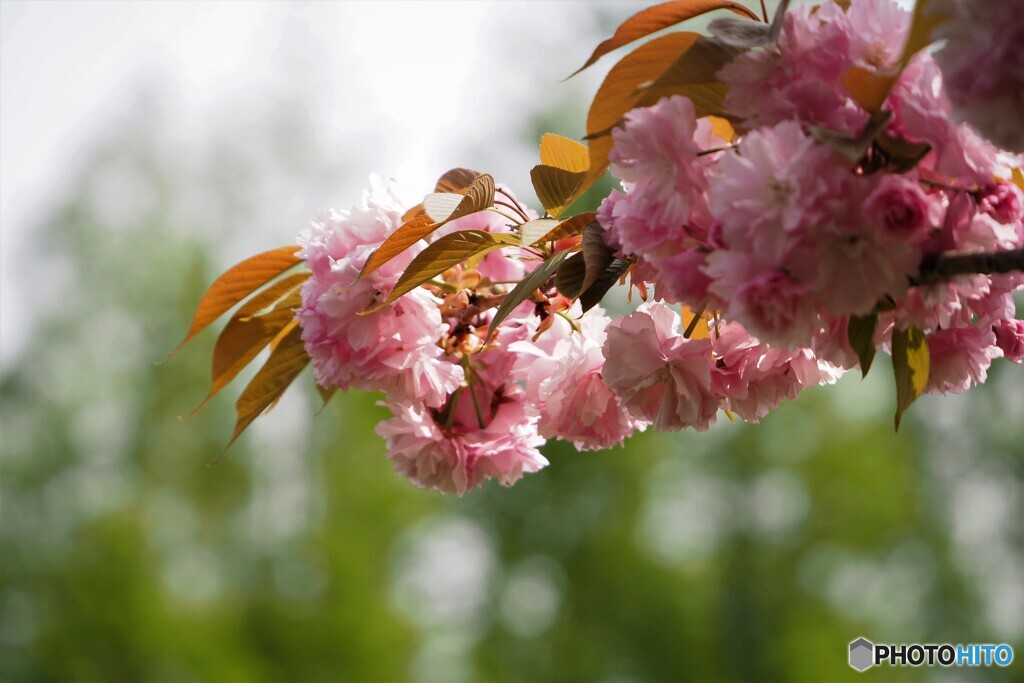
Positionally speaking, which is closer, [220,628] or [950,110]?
[950,110]

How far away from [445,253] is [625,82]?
16 centimetres

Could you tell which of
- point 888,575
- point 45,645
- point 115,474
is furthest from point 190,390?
point 888,575

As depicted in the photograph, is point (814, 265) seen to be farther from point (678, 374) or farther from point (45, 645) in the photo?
point (45, 645)

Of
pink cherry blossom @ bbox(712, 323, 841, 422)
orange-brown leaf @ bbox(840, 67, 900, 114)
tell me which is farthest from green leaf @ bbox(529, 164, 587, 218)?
orange-brown leaf @ bbox(840, 67, 900, 114)

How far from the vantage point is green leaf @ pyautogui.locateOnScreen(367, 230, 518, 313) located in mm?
600

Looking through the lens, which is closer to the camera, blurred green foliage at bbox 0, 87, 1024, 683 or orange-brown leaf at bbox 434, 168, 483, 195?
orange-brown leaf at bbox 434, 168, 483, 195

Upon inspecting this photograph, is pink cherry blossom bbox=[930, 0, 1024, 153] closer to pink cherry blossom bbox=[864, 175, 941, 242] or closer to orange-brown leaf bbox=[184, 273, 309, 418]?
pink cherry blossom bbox=[864, 175, 941, 242]

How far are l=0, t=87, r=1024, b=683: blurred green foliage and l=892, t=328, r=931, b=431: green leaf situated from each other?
5217mm

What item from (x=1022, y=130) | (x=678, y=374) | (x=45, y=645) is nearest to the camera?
(x=1022, y=130)

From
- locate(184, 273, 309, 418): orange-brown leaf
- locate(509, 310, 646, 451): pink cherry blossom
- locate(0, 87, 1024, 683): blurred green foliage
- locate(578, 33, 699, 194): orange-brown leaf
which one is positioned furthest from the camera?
locate(0, 87, 1024, 683): blurred green foliage

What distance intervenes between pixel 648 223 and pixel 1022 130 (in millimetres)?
160

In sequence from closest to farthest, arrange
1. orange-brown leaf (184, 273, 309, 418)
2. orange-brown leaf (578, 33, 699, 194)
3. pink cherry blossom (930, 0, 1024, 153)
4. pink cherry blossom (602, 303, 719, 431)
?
pink cherry blossom (930, 0, 1024, 153) → orange-brown leaf (578, 33, 699, 194) → pink cherry blossom (602, 303, 719, 431) → orange-brown leaf (184, 273, 309, 418)

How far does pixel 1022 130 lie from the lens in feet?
1.25

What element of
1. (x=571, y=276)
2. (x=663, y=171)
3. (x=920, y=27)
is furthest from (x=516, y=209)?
(x=920, y=27)
